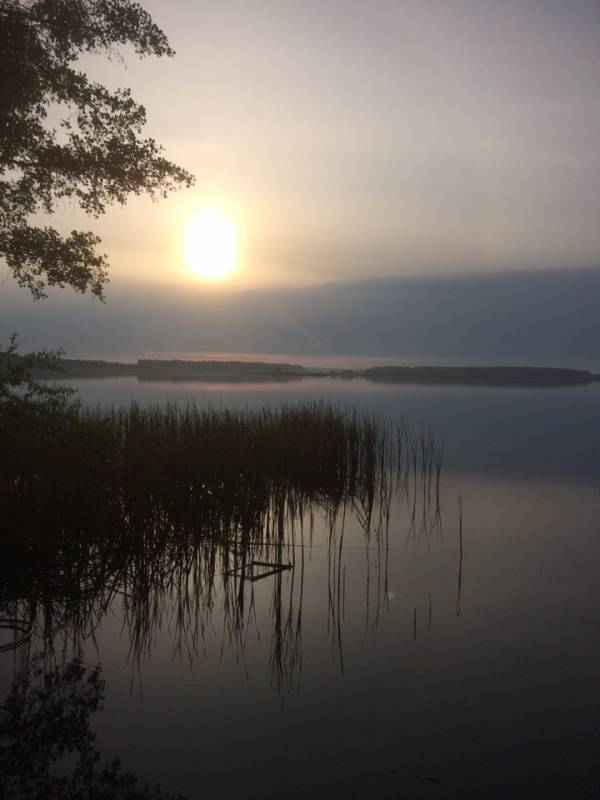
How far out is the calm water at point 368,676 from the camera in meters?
2.89

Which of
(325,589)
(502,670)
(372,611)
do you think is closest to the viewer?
(502,670)

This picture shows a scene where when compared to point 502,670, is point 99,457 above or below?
above

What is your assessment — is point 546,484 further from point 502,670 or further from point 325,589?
point 502,670

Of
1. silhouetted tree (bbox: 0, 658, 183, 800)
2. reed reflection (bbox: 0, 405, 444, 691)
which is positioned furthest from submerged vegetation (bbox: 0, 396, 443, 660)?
silhouetted tree (bbox: 0, 658, 183, 800)

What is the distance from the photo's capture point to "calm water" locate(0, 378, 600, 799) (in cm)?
289

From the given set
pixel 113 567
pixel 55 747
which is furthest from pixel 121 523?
pixel 55 747

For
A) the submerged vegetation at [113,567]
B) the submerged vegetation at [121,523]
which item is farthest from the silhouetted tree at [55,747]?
the submerged vegetation at [121,523]

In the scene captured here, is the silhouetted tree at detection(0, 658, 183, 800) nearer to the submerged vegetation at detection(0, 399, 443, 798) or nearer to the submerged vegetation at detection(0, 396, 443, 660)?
the submerged vegetation at detection(0, 399, 443, 798)

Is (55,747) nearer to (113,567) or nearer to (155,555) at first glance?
(113,567)

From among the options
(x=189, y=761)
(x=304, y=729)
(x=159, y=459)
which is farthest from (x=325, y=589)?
(x=189, y=761)

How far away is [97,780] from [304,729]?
0.89 m

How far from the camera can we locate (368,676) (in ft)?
12.5

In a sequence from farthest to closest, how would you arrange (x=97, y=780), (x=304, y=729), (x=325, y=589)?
1. (x=325, y=589)
2. (x=304, y=729)
3. (x=97, y=780)

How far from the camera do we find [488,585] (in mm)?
5508
